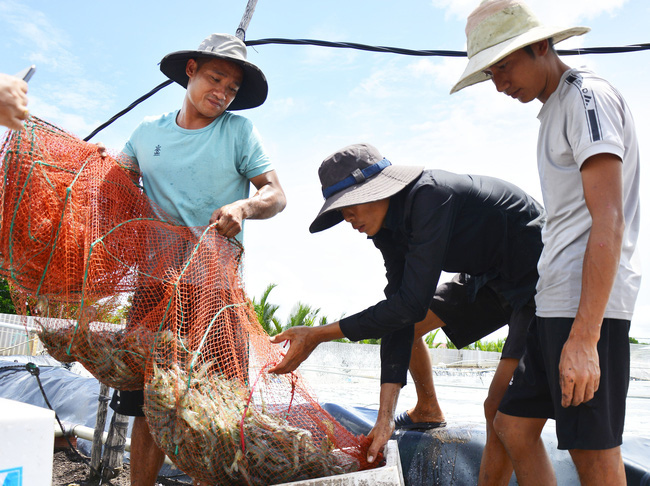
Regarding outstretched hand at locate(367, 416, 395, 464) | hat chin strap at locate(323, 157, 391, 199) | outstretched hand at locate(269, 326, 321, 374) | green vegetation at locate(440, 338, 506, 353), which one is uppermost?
hat chin strap at locate(323, 157, 391, 199)

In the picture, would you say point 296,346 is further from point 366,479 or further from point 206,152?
point 206,152

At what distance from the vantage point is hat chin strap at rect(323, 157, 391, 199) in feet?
7.56

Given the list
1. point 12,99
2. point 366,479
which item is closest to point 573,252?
point 366,479

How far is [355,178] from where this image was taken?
230 cm

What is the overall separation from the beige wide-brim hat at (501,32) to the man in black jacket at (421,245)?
20.1 inches

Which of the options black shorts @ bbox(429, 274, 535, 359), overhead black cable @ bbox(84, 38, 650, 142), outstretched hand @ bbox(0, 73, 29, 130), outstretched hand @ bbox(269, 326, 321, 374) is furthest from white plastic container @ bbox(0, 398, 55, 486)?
overhead black cable @ bbox(84, 38, 650, 142)

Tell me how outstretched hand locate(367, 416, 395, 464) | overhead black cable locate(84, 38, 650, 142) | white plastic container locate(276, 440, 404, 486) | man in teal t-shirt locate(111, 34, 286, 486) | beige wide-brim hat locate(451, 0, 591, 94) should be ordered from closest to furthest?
white plastic container locate(276, 440, 404, 486) < beige wide-brim hat locate(451, 0, 591, 94) < outstretched hand locate(367, 416, 395, 464) < man in teal t-shirt locate(111, 34, 286, 486) < overhead black cable locate(84, 38, 650, 142)

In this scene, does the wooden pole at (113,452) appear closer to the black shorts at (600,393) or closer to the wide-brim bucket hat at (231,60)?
the wide-brim bucket hat at (231,60)

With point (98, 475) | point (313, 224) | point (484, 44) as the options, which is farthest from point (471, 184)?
point (98, 475)

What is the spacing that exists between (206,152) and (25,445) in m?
1.88

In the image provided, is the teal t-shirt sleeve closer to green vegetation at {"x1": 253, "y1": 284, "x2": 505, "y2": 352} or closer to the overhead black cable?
the overhead black cable

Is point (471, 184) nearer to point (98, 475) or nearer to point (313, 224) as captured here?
point (313, 224)

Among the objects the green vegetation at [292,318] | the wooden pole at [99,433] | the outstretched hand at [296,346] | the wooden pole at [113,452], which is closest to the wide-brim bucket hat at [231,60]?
the outstretched hand at [296,346]

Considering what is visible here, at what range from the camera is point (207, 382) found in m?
2.08
